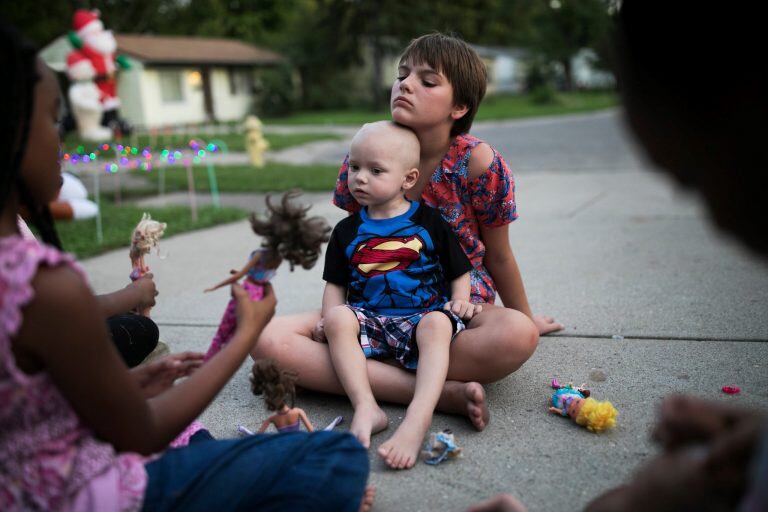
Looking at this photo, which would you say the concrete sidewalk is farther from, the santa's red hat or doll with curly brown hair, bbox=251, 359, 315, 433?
the santa's red hat

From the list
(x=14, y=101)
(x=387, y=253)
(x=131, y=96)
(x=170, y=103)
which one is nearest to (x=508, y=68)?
(x=170, y=103)

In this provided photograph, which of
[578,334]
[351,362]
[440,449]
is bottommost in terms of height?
[578,334]

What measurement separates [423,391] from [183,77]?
28.8 meters

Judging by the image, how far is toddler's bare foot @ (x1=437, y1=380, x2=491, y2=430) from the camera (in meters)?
2.19

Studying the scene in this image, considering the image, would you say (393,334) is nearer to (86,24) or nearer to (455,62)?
(455,62)

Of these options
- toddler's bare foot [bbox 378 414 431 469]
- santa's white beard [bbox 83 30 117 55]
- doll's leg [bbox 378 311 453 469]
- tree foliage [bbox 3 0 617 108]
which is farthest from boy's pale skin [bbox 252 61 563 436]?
tree foliage [bbox 3 0 617 108]

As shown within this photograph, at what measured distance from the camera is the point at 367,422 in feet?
7.11

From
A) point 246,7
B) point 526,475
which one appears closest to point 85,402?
point 526,475

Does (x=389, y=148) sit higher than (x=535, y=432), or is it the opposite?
(x=389, y=148)

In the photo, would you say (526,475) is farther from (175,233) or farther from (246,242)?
(175,233)

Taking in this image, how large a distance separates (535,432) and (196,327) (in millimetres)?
1890

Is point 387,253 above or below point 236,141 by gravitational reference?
above

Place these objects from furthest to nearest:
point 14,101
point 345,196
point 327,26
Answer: point 327,26 < point 345,196 < point 14,101

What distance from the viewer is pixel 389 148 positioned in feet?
8.01
